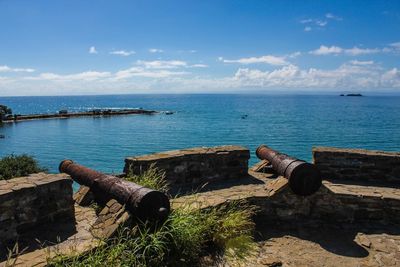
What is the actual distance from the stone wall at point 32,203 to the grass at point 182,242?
1527 millimetres

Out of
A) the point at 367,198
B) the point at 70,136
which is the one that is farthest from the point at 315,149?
the point at 70,136

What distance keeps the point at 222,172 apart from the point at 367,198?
359 cm

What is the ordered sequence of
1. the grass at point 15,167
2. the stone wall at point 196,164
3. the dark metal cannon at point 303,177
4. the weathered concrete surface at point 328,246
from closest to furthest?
the weathered concrete surface at point 328,246 < the dark metal cannon at point 303,177 < the stone wall at point 196,164 < the grass at point 15,167

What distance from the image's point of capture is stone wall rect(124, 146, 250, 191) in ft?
26.7

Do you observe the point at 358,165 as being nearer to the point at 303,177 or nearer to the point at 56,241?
the point at 303,177

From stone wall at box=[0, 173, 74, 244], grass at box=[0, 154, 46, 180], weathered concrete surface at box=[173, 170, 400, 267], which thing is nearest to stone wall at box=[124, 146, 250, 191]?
weathered concrete surface at box=[173, 170, 400, 267]

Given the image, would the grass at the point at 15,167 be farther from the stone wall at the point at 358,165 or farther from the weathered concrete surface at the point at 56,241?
the stone wall at the point at 358,165

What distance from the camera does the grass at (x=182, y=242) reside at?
15.5 ft

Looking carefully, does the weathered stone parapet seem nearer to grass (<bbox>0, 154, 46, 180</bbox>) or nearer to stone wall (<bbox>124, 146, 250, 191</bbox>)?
stone wall (<bbox>124, 146, 250, 191</bbox>)

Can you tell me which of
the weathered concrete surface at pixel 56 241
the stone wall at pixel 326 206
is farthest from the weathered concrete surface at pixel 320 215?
the weathered concrete surface at pixel 56 241

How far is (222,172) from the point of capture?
9250mm

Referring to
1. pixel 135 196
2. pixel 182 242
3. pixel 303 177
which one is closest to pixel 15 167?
pixel 135 196

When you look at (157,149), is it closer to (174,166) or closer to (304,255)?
(174,166)

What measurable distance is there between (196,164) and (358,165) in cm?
429
